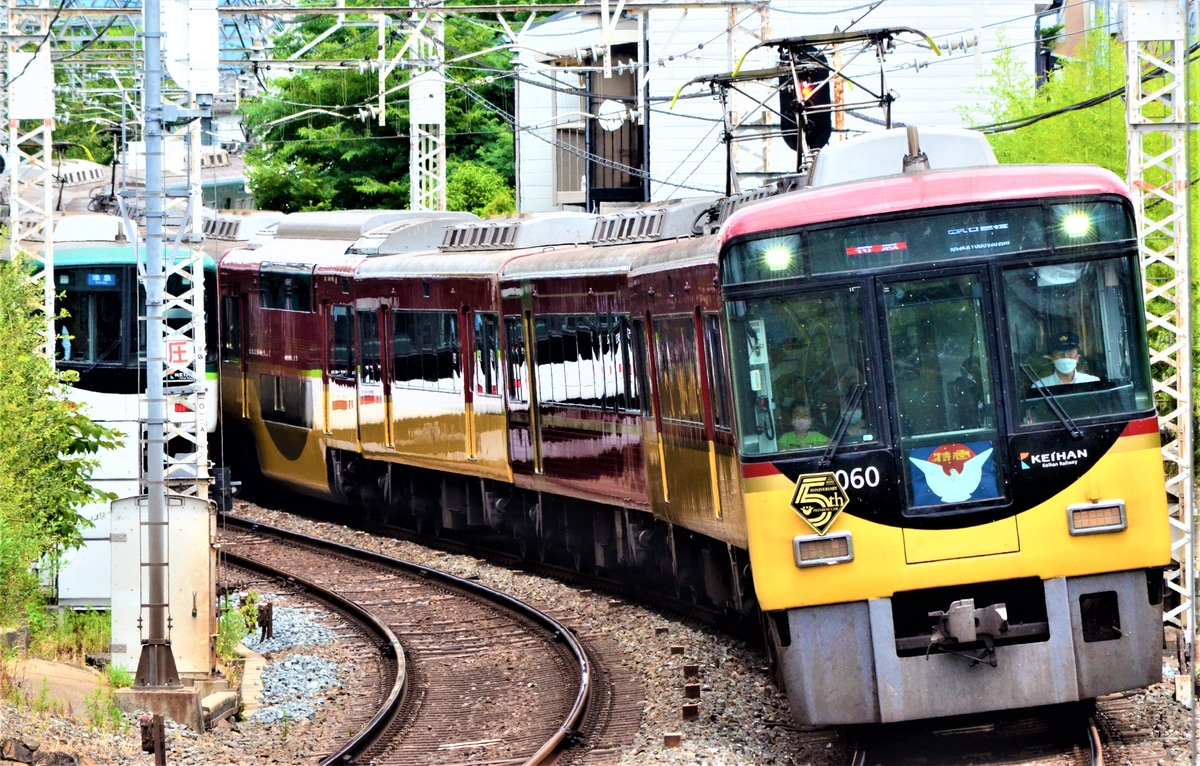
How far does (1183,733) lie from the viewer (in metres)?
9.68

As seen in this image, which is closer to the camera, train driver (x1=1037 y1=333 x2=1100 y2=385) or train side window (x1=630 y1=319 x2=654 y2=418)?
train driver (x1=1037 y1=333 x2=1100 y2=385)

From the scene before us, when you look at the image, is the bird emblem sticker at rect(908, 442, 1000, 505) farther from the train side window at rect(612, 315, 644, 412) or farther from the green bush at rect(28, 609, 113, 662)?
the green bush at rect(28, 609, 113, 662)

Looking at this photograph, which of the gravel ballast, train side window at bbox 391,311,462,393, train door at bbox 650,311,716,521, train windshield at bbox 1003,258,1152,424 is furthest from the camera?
train side window at bbox 391,311,462,393

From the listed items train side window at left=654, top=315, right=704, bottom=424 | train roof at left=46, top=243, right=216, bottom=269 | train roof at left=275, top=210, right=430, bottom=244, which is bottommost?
train side window at left=654, top=315, right=704, bottom=424

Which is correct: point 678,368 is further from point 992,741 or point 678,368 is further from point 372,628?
point 992,741

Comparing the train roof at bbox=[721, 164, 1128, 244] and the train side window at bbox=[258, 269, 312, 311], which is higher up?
the train side window at bbox=[258, 269, 312, 311]

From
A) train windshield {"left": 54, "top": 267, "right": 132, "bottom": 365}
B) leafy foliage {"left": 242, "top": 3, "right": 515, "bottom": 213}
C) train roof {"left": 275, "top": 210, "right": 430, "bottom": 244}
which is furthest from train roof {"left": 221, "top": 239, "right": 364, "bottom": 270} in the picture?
leafy foliage {"left": 242, "top": 3, "right": 515, "bottom": 213}

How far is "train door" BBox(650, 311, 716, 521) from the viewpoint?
1231cm

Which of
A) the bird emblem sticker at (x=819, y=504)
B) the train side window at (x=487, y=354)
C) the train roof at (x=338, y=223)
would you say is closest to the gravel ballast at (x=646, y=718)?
the bird emblem sticker at (x=819, y=504)

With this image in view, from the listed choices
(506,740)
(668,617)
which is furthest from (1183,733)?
(668,617)

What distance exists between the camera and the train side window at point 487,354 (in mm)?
18016

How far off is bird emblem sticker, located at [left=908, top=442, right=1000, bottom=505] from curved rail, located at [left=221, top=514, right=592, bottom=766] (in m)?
2.52

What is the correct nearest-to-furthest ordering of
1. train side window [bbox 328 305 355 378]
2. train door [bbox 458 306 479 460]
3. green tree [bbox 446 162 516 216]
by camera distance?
train door [bbox 458 306 479 460], train side window [bbox 328 305 355 378], green tree [bbox 446 162 516 216]

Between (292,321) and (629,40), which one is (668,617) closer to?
(292,321)
